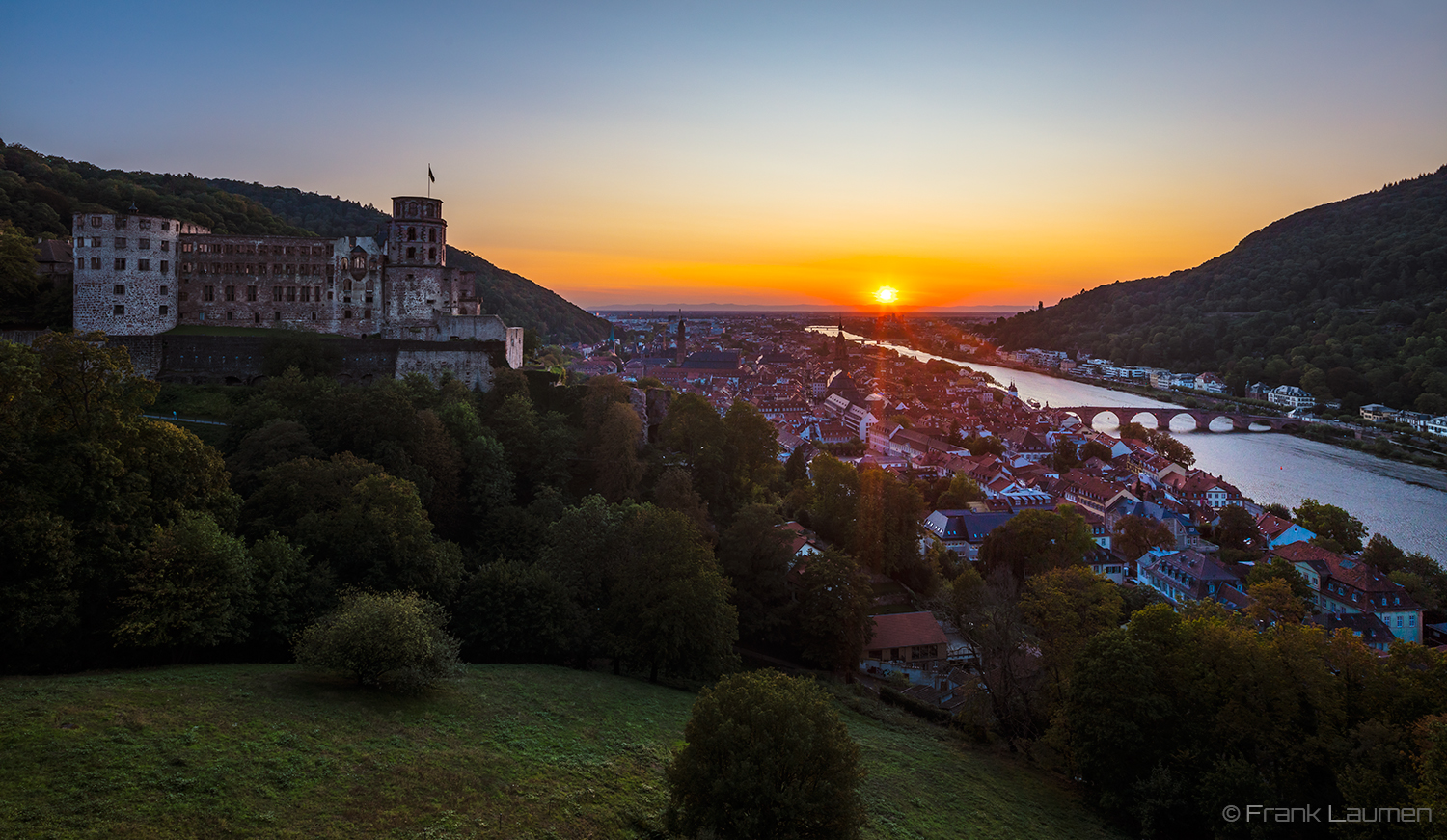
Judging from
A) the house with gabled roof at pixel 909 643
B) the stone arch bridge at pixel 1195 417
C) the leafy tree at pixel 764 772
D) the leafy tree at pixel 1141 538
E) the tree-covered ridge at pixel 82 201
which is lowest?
the house with gabled roof at pixel 909 643

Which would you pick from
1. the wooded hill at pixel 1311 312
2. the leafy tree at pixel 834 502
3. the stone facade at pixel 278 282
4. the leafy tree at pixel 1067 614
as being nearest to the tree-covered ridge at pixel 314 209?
the stone facade at pixel 278 282

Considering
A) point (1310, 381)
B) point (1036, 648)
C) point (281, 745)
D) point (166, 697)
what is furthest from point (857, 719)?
point (1310, 381)

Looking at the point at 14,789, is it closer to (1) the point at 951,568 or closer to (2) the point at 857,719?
(2) the point at 857,719

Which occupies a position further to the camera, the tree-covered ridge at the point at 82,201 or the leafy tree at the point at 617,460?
the tree-covered ridge at the point at 82,201

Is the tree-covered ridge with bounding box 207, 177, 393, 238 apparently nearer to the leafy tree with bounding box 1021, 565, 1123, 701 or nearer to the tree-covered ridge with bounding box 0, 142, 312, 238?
the tree-covered ridge with bounding box 0, 142, 312, 238

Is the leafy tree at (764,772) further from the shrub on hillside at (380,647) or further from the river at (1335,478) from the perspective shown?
the river at (1335,478)

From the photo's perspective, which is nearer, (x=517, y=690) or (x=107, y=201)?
(x=517, y=690)

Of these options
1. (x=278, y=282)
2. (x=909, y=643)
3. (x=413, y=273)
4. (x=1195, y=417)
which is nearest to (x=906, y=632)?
(x=909, y=643)
